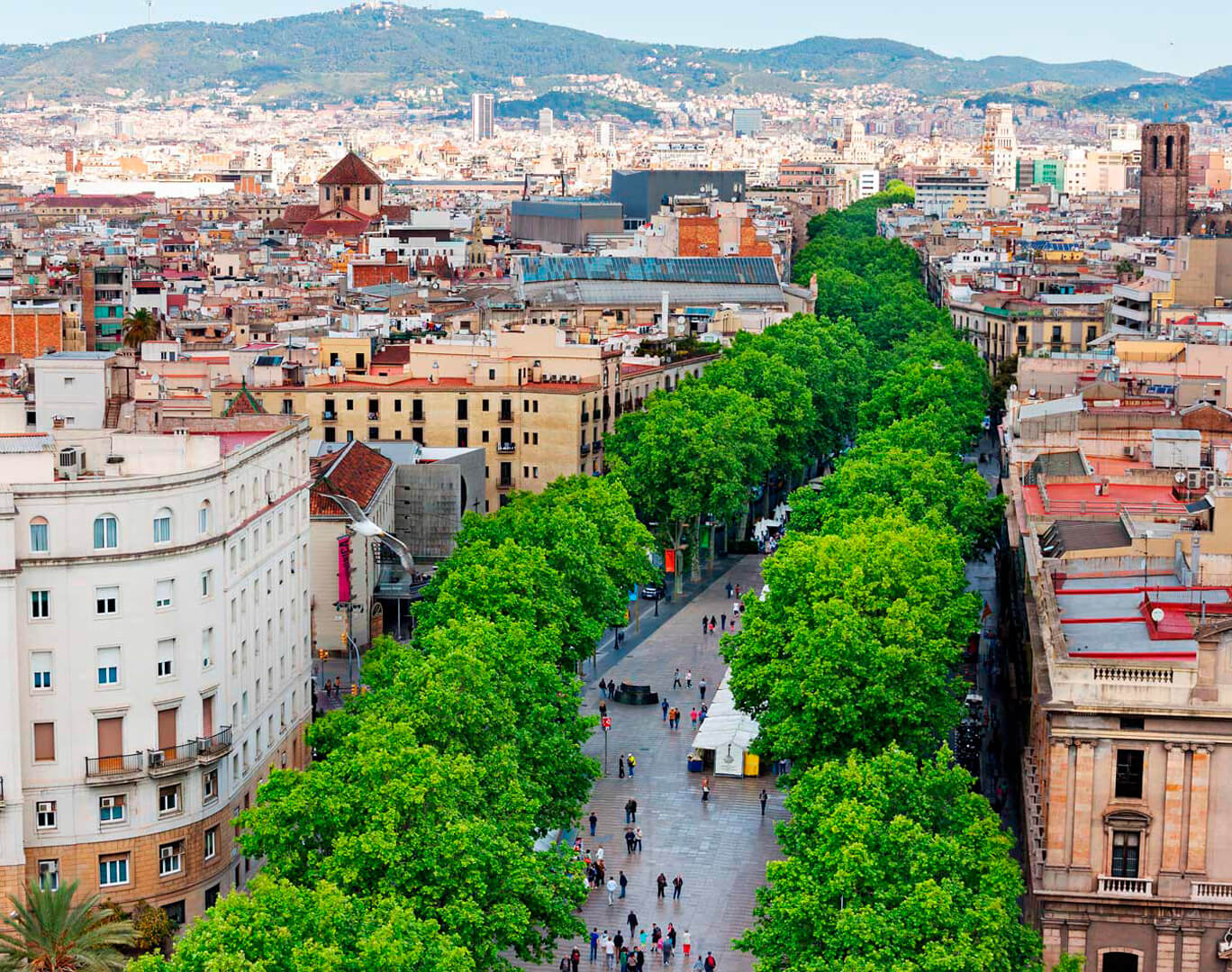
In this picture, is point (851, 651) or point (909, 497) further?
point (909, 497)

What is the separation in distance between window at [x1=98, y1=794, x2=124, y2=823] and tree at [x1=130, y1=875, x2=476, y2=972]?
13.8 m

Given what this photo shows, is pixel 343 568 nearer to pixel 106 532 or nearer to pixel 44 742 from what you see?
pixel 106 532

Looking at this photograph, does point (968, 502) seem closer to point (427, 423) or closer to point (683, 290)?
point (427, 423)

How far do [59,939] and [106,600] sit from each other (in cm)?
1166

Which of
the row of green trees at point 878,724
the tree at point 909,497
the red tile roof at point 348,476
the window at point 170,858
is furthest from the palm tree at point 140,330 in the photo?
the window at point 170,858

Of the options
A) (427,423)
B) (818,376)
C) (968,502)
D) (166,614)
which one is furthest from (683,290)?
(166,614)

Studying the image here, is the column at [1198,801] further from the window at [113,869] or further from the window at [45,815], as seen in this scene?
the window at [45,815]

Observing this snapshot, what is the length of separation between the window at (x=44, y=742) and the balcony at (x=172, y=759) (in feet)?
7.79

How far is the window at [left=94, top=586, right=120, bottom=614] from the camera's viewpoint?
184ft

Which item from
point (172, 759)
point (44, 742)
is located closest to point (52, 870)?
point (44, 742)

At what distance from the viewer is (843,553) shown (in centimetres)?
6744

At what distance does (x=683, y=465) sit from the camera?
103188 mm

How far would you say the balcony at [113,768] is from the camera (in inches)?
2191

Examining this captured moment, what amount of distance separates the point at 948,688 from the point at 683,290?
114379 millimetres
